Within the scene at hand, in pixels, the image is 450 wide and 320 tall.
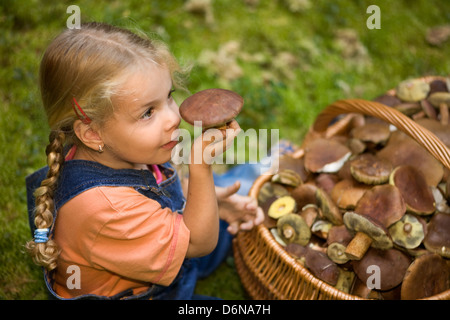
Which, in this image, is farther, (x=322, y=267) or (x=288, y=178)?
(x=288, y=178)

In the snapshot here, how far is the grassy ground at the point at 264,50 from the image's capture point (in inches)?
118

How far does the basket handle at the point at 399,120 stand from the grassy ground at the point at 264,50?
107 centimetres

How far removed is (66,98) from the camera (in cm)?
149

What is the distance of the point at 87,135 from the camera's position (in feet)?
5.05

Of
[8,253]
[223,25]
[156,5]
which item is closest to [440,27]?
[223,25]

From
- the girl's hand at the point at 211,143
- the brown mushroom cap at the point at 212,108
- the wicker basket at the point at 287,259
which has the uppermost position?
the brown mushroom cap at the point at 212,108

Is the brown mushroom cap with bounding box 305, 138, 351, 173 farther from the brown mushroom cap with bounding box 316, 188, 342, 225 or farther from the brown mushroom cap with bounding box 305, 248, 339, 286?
the brown mushroom cap with bounding box 305, 248, 339, 286

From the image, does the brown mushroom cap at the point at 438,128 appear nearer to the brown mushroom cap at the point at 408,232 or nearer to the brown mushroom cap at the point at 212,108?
the brown mushroom cap at the point at 408,232

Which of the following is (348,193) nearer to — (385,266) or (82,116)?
(385,266)

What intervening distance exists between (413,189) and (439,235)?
8.9 inches

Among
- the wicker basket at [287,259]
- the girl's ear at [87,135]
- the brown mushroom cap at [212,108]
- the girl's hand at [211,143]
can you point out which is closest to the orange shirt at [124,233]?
the girl's ear at [87,135]

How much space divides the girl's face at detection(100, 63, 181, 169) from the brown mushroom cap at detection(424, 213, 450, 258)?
3.85 ft

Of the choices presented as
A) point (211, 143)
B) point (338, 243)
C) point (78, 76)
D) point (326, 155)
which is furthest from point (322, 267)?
point (78, 76)

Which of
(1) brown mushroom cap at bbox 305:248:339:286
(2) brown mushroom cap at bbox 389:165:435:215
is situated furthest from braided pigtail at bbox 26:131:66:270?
(2) brown mushroom cap at bbox 389:165:435:215
